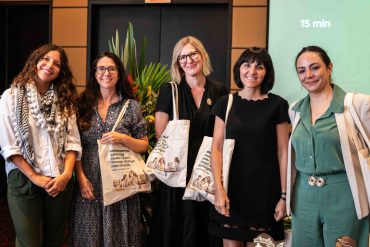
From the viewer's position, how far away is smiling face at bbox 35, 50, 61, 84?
220cm

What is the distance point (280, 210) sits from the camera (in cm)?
203

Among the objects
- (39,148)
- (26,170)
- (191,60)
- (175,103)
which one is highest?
(191,60)

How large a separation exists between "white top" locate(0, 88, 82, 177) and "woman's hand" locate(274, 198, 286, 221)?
1072 mm

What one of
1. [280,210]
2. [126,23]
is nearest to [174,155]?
[280,210]

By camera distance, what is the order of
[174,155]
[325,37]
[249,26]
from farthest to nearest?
[249,26] → [325,37] → [174,155]

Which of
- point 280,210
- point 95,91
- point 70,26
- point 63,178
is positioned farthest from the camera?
point 70,26

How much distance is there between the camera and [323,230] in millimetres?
1817

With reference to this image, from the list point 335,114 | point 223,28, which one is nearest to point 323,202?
point 335,114

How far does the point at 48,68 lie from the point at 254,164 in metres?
Result: 1.18

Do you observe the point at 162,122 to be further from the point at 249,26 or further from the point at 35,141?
the point at 249,26

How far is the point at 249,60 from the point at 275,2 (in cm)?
186

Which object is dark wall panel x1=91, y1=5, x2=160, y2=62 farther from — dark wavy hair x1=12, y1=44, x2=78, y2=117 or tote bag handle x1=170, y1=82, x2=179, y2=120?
dark wavy hair x1=12, y1=44, x2=78, y2=117

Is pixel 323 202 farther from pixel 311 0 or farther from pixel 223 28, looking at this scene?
pixel 223 28

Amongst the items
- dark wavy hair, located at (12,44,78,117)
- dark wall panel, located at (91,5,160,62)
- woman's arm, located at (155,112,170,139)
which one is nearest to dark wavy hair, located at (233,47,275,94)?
woman's arm, located at (155,112,170,139)
